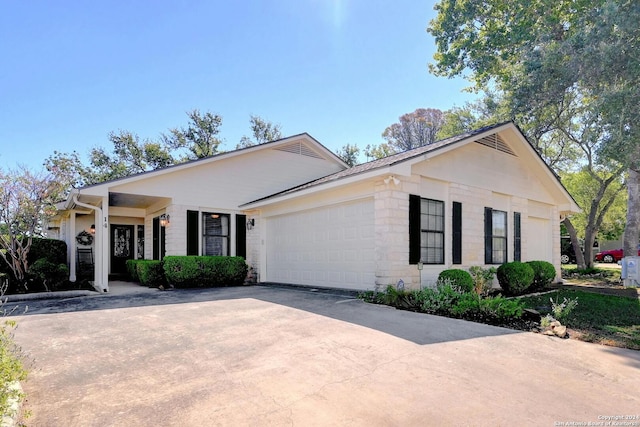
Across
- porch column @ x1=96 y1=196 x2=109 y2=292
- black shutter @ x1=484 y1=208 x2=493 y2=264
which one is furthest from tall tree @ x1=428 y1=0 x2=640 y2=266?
porch column @ x1=96 y1=196 x2=109 y2=292

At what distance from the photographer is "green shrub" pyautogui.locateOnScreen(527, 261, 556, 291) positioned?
11570 mm

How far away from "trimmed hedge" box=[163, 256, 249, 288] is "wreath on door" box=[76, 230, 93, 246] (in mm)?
5483

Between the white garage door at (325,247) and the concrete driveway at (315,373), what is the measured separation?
300 cm

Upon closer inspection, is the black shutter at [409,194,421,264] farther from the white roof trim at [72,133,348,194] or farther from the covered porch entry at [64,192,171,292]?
the covered porch entry at [64,192,171,292]

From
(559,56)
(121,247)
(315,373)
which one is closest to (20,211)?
(121,247)

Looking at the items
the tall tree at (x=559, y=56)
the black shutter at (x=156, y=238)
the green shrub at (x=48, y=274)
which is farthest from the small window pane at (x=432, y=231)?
the green shrub at (x=48, y=274)

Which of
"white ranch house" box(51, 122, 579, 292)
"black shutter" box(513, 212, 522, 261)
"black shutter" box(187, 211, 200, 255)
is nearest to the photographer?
"white ranch house" box(51, 122, 579, 292)

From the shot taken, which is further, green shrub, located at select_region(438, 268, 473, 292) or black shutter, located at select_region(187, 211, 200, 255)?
black shutter, located at select_region(187, 211, 200, 255)

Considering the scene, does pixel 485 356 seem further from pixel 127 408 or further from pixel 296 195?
pixel 296 195

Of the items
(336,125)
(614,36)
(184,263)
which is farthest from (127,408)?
(336,125)

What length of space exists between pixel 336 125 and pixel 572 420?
2068cm

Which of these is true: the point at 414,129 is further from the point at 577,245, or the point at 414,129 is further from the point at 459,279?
the point at 459,279

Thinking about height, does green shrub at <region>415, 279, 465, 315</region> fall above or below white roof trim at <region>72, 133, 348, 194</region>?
below

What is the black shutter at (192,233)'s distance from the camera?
1198 centimetres
